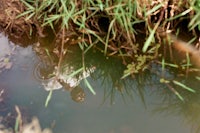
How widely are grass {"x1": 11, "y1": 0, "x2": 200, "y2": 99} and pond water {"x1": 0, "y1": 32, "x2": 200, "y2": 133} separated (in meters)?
0.08

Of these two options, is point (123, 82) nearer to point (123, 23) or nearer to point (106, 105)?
point (106, 105)

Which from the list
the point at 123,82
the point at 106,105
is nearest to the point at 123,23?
the point at 123,82

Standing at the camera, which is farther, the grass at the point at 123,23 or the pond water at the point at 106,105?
the grass at the point at 123,23

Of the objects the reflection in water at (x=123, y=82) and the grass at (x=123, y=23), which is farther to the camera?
the grass at (x=123, y=23)

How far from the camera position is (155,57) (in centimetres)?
232

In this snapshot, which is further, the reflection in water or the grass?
the grass

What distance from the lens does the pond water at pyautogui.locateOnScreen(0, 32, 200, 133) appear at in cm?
204

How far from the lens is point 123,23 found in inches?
92.0

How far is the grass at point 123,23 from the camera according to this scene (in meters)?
2.29

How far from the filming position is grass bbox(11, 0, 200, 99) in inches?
90.3

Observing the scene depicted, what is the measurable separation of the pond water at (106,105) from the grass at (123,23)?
0.08 meters

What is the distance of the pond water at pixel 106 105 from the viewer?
6.70 feet

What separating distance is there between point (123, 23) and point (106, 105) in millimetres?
519

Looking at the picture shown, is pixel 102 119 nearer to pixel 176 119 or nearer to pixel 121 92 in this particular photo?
pixel 121 92
